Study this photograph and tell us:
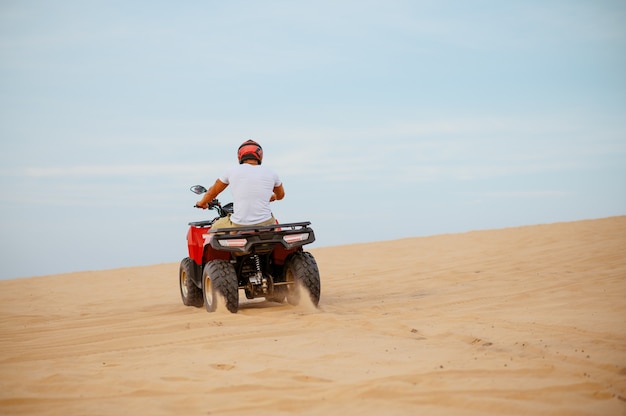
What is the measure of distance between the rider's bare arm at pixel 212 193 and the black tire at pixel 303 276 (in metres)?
1.24

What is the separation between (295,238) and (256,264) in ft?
2.11

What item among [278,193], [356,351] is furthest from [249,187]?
[356,351]

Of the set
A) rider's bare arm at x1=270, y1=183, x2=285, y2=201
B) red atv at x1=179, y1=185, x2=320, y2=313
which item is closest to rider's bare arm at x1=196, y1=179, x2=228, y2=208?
red atv at x1=179, y1=185, x2=320, y2=313

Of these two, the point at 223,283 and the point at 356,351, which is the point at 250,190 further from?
the point at 356,351

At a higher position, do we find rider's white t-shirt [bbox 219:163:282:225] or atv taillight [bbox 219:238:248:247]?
rider's white t-shirt [bbox 219:163:282:225]

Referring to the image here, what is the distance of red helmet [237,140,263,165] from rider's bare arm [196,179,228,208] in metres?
0.39

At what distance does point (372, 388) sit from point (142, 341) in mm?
3158

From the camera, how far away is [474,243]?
16672 millimetres

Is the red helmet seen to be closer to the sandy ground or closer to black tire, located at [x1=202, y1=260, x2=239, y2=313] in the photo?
black tire, located at [x1=202, y1=260, x2=239, y2=313]

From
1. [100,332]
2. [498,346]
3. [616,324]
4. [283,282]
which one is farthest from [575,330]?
[100,332]

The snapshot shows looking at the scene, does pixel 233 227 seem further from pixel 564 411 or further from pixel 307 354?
pixel 564 411

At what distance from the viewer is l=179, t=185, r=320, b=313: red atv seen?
799cm

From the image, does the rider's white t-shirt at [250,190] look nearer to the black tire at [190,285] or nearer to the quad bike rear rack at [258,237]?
the quad bike rear rack at [258,237]

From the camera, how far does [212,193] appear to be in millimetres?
8688
